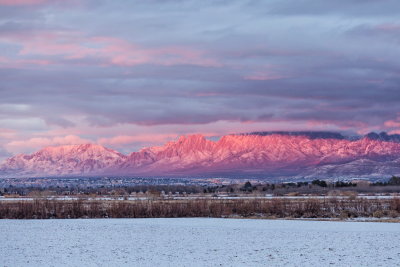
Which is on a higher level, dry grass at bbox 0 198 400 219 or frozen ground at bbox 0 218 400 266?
dry grass at bbox 0 198 400 219

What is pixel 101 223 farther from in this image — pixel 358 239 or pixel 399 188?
pixel 399 188

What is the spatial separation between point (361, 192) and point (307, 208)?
80632 mm

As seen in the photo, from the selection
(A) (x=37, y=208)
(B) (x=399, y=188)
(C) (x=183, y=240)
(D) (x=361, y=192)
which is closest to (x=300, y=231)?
(C) (x=183, y=240)

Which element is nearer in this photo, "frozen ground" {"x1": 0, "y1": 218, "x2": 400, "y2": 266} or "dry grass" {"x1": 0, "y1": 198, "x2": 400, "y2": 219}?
"frozen ground" {"x1": 0, "y1": 218, "x2": 400, "y2": 266}

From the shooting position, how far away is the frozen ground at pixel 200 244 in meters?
36.9

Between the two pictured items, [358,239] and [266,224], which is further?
[266,224]

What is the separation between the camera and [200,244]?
149 feet

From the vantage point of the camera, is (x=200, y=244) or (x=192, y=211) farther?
(x=192, y=211)

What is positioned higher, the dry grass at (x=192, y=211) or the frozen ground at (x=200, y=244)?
the dry grass at (x=192, y=211)

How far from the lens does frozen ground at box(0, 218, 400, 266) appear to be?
121 feet

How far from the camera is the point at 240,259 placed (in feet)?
123

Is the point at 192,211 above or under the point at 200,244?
above

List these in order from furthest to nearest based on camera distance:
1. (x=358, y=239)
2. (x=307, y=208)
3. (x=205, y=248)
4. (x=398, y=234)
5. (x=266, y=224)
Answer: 1. (x=307, y=208)
2. (x=266, y=224)
3. (x=398, y=234)
4. (x=358, y=239)
5. (x=205, y=248)

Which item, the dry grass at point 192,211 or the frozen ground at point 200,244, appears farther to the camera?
the dry grass at point 192,211
